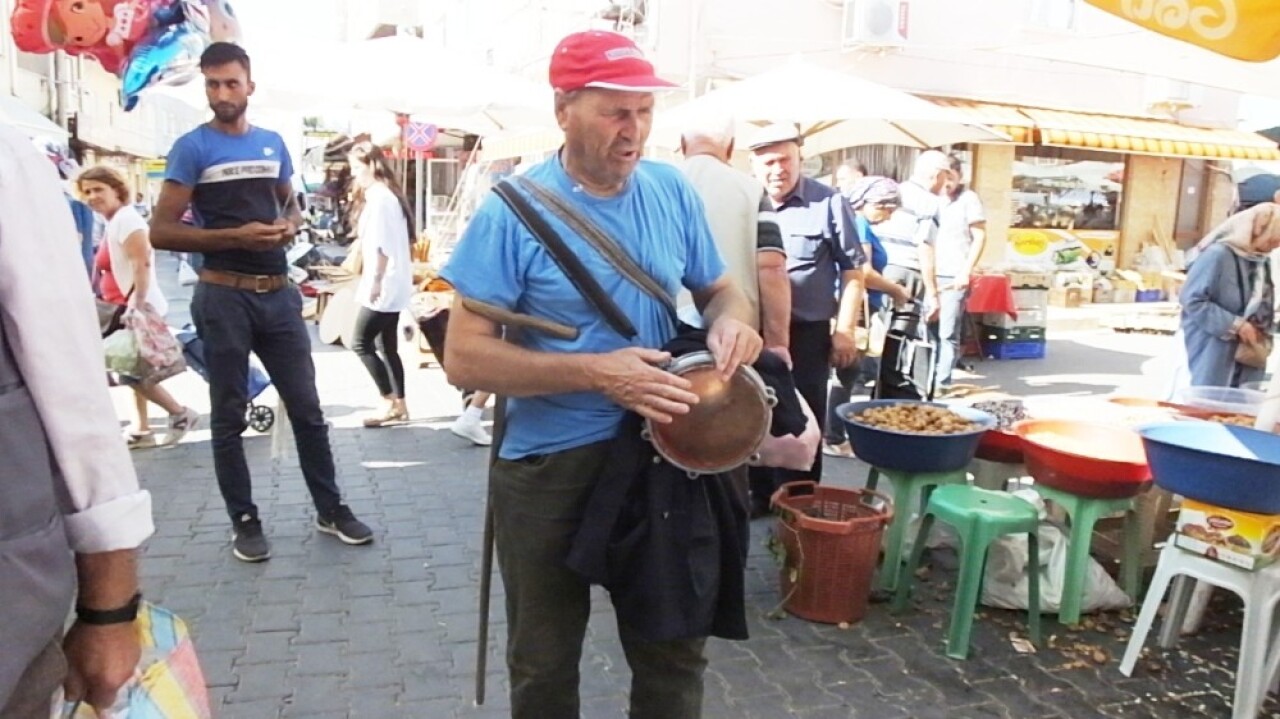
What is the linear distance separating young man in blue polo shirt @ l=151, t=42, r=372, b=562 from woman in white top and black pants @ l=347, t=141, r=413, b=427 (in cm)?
247

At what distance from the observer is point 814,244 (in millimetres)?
5320

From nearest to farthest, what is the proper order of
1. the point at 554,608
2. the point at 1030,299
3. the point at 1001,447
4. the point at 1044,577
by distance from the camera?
the point at 554,608, the point at 1044,577, the point at 1001,447, the point at 1030,299

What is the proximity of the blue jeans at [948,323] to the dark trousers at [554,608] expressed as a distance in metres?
6.97

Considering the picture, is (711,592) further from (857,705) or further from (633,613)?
(857,705)

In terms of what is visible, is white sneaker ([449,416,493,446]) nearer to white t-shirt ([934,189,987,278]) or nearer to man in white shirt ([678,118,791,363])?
man in white shirt ([678,118,791,363])

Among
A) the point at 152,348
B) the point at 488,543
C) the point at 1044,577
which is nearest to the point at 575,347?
the point at 488,543

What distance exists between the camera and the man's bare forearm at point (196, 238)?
4.28 meters

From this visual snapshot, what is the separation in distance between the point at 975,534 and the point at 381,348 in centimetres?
507

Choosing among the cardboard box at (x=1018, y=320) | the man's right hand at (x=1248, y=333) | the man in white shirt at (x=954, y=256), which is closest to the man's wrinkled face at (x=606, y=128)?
the man's right hand at (x=1248, y=333)

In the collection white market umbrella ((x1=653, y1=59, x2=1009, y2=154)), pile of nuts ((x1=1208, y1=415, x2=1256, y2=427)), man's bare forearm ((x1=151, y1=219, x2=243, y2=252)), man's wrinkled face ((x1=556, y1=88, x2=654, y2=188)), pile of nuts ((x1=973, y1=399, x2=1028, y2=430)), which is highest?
white market umbrella ((x1=653, y1=59, x2=1009, y2=154))

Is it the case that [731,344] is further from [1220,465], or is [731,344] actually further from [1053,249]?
[1053,249]

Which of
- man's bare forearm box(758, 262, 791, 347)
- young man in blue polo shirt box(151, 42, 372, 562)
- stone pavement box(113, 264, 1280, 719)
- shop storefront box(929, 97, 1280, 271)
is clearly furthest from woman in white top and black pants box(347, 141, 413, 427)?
shop storefront box(929, 97, 1280, 271)

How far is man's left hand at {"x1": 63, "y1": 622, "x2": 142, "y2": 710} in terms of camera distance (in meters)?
1.62

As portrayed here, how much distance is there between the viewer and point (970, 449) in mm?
4336
